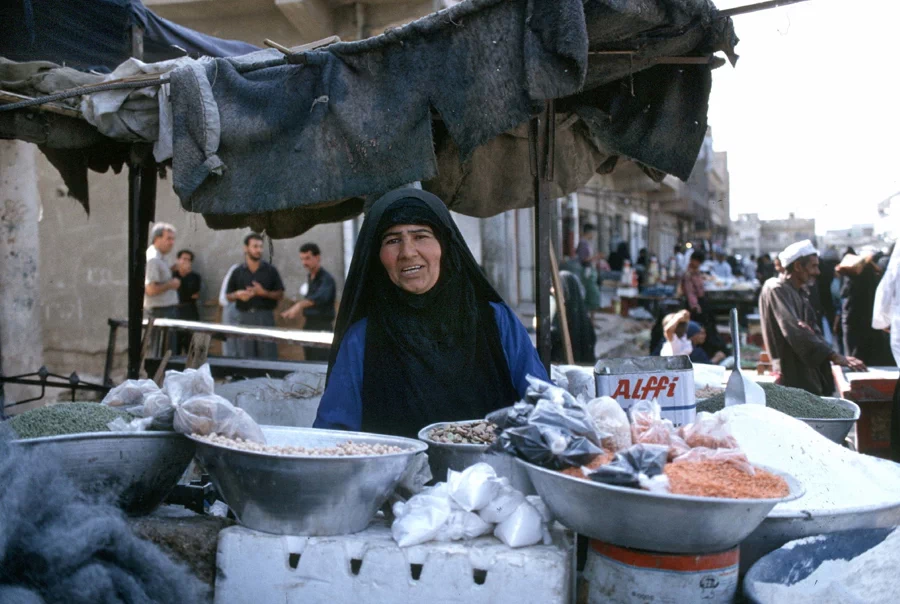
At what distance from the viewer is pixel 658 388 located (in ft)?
7.43

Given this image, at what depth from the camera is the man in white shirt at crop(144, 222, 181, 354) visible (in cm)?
851

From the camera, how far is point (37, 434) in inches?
70.9

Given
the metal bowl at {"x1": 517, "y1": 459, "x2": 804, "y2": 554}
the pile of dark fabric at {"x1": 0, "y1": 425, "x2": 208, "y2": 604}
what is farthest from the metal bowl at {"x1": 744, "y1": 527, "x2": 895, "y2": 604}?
the pile of dark fabric at {"x1": 0, "y1": 425, "x2": 208, "y2": 604}

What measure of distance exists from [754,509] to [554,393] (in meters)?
0.46

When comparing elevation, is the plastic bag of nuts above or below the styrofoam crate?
above

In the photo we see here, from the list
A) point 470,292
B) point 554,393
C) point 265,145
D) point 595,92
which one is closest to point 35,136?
point 265,145

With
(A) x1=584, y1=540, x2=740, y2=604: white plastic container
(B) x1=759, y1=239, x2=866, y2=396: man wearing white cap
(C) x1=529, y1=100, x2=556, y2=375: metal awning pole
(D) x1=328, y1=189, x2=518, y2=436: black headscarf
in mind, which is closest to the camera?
(A) x1=584, y1=540, x2=740, y2=604: white plastic container

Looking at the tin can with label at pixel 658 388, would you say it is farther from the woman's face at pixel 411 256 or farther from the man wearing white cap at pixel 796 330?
the man wearing white cap at pixel 796 330

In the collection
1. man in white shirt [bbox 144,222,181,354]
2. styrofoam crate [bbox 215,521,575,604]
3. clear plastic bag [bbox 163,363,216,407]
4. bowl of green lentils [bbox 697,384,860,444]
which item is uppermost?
man in white shirt [bbox 144,222,181,354]

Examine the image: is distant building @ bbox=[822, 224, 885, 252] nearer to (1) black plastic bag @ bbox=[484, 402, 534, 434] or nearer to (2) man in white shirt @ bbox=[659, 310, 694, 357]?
(2) man in white shirt @ bbox=[659, 310, 694, 357]

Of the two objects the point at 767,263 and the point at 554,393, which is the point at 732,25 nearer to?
the point at 554,393

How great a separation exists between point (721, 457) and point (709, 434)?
4.8 inches

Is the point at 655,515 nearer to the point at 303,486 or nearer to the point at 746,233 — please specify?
the point at 303,486

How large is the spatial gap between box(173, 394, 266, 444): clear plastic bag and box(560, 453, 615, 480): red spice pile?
2.46 ft
